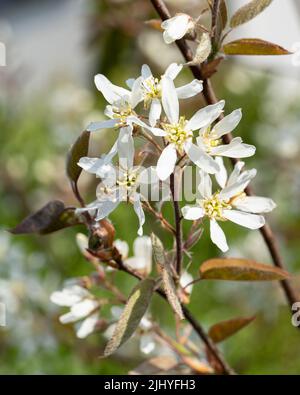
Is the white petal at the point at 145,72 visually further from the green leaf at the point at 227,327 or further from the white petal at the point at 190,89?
the green leaf at the point at 227,327

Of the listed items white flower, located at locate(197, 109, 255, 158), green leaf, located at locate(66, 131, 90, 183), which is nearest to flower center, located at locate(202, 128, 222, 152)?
white flower, located at locate(197, 109, 255, 158)

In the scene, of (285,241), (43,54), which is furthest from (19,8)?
(285,241)

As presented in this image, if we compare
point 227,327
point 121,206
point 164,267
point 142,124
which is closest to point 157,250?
point 164,267

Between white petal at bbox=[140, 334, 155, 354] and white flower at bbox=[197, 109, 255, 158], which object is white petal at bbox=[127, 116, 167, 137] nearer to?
white flower at bbox=[197, 109, 255, 158]

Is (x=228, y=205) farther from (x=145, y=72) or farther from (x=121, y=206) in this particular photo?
(x=121, y=206)

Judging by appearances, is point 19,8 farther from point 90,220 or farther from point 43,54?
point 90,220
